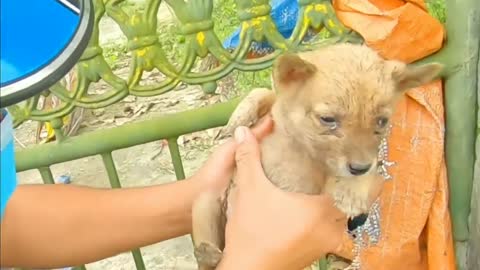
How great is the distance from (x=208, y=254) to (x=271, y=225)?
14 centimetres

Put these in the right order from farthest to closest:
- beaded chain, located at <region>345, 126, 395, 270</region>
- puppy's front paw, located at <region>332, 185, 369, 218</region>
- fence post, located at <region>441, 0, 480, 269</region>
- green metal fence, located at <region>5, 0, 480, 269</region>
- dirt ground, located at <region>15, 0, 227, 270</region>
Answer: dirt ground, located at <region>15, 0, 227, 270</region> < beaded chain, located at <region>345, 126, 395, 270</region> < fence post, located at <region>441, 0, 480, 269</region> < green metal fence, located at <region>5, 0, 480, 269</region> < puppy's front paw, located at <region>332, 185, 369, 218</region>

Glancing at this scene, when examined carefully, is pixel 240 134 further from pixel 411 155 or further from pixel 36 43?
pixel 36 43

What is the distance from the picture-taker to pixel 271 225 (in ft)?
4.96

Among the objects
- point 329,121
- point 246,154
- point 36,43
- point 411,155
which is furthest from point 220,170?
point 36,43

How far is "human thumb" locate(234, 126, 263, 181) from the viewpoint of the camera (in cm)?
155

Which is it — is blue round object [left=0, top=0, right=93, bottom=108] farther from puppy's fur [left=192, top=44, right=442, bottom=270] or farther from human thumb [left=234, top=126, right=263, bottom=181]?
human thumb [left=234, top=126, right=263, bottom=181]

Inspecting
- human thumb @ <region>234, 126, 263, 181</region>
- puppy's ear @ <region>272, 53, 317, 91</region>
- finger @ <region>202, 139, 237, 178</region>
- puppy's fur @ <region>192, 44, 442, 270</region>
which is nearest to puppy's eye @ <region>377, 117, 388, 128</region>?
puppy's fur @ <region>192, 44, 442, 270</region>

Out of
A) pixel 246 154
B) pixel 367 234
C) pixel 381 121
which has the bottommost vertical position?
pixel 367 234

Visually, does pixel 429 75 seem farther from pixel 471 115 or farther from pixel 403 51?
Answer: pixel 471 115

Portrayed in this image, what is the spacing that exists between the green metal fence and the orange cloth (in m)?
0.04

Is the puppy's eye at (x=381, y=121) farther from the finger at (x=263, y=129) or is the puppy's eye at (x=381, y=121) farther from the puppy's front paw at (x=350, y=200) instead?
the finger at (x=263, y=129)

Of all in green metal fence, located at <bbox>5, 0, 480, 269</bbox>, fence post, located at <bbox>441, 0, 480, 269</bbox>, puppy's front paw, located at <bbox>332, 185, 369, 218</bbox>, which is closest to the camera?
puppy's front paw, located at <bbox>332, 185, 369, 218</bbox>

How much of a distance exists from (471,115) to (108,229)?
90cm

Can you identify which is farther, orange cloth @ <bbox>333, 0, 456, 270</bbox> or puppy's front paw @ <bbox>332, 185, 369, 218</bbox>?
orange cloth @ <bbox>333, 0, 456, 270</bbox>
